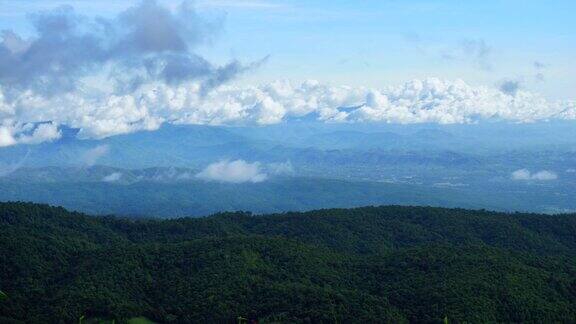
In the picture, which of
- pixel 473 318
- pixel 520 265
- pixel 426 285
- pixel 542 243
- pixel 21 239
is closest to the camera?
pixel 473 318

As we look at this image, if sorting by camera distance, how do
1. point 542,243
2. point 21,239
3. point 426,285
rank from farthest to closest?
point 542,243
point 21,239
point 426,285

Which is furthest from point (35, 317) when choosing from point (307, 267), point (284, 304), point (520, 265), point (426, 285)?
point (520, 265)

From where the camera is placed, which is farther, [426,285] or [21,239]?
[21,239]

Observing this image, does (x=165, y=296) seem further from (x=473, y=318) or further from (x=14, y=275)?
(x=473, y=318)

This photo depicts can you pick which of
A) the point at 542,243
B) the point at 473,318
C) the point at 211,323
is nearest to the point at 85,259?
the point at 211,323

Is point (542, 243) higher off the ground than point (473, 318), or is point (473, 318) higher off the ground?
point (542, 243)

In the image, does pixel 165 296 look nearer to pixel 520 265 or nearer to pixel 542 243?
pixel 520 265
